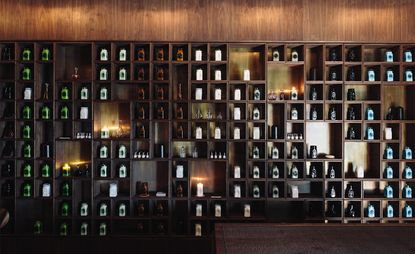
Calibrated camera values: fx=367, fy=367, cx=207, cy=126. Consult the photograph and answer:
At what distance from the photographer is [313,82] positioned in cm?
429

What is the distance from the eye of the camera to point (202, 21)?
14.1 feet

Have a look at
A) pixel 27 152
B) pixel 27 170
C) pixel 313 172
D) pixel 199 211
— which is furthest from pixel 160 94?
pixel 313 172

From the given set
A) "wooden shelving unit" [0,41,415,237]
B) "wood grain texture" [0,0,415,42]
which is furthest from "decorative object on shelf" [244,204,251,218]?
"wood grain texture" [0,0,415,42]

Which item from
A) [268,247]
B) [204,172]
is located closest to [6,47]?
[204,172]

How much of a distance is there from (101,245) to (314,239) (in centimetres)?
280

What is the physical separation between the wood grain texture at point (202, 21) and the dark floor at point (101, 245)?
234 centimetres

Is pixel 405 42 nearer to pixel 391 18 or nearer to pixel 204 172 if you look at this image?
pixel 391 18

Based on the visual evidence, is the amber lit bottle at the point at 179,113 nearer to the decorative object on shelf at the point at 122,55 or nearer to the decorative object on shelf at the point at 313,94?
the decorative object on shelf at the point at 122,55

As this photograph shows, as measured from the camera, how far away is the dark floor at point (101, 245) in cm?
425

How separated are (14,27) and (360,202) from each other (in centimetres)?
457

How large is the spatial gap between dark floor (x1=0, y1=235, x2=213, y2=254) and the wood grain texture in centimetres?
234

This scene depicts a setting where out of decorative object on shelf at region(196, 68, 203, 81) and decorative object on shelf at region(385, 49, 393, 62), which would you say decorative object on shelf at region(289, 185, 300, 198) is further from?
decorative object on shelf at region(385, 49, 393, 62)

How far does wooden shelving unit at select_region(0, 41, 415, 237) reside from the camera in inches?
169

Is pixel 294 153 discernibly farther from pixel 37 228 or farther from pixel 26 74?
pixel 26 74
